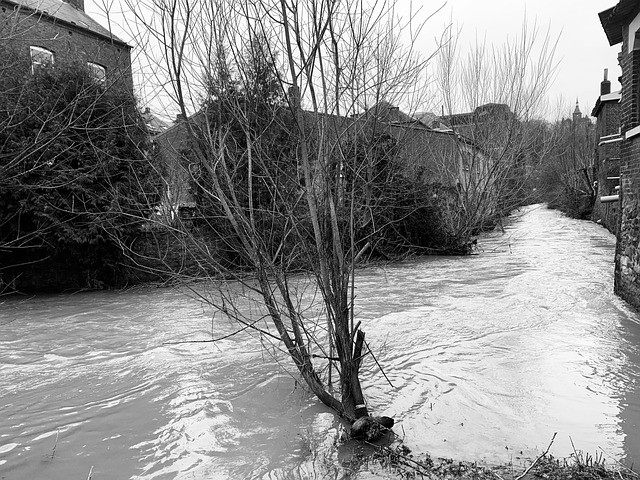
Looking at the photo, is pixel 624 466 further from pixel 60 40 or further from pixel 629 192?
pixel 60 40

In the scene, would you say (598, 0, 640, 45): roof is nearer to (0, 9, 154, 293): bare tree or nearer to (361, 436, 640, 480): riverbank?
(361, 436, 640, 480): riverbank

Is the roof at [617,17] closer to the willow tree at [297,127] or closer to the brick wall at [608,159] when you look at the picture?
the willow tree at [297,127]

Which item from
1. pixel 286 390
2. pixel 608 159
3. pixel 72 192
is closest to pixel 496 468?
pixel 286 390

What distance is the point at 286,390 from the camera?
17.4 feet

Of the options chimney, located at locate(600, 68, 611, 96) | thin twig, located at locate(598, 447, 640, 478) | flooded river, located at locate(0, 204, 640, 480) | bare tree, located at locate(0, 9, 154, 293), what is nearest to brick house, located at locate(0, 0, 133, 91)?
bare tree, located at locate(0, 9, 154, 293)

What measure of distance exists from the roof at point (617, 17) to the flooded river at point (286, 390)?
4921mm

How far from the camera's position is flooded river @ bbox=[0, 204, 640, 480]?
13.1ft

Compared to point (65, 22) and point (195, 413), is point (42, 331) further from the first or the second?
point (65, 22)

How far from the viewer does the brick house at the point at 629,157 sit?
325 inches

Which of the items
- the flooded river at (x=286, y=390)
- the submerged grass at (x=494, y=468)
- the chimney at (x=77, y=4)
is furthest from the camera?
the chimney at (x=77, y=4)

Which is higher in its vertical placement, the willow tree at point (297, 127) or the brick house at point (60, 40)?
the brick house at point (60, 40)

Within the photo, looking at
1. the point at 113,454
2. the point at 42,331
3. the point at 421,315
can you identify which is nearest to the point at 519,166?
the point at 421,315

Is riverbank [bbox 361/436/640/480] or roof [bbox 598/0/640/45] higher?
roof [bbox 598/0/640/45]

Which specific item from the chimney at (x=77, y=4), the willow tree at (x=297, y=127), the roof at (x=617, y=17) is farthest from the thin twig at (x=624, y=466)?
the chimney at (x=77, y=4)
